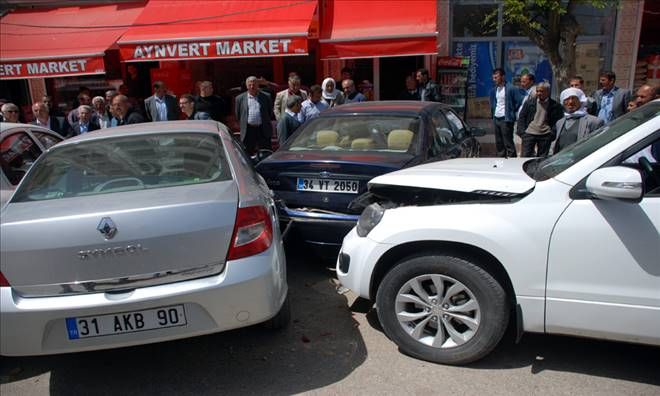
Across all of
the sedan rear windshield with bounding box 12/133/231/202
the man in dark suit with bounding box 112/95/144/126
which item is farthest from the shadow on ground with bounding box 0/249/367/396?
the man in dark suit with bounding box 112/95/144/126

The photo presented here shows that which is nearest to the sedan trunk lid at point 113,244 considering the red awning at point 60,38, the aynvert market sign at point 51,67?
the aynvert market sign at point 51,67

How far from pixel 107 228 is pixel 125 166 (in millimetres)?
899

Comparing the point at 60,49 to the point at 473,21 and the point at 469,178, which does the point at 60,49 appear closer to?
the point at 473,21

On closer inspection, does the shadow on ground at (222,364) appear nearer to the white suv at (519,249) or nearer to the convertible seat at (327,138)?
the white suv at (519,249)

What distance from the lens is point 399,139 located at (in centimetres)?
487

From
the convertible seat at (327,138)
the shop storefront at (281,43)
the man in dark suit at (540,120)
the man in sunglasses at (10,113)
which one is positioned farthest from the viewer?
the shop storefront at (281,43)

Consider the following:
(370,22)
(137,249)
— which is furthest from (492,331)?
(370,22)

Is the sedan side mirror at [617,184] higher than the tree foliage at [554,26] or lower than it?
lower

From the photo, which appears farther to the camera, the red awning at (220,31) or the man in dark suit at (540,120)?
the red awning at (220,31)

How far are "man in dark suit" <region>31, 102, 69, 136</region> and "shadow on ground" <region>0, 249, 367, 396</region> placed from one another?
14.7ft

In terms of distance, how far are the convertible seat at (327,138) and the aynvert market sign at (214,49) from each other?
4456 mm

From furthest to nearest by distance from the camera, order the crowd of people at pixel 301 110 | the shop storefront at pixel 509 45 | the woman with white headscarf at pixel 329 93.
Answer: the shop storefront at pixel 509 45
the woman with white headscarf at pixel 329 93
the crowd of people at pixel 301 110

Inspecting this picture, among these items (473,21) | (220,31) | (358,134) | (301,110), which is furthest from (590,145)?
(473,21)

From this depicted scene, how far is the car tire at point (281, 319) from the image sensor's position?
3.54m
